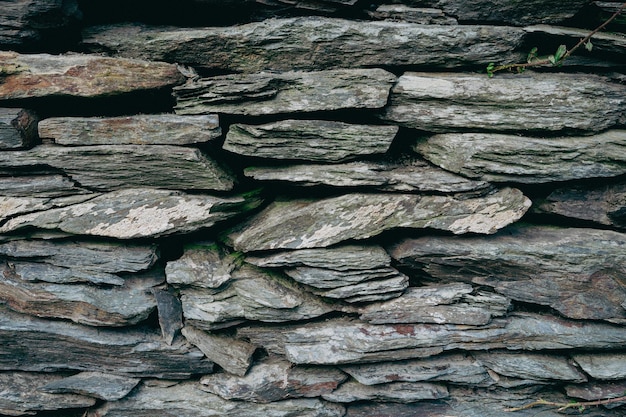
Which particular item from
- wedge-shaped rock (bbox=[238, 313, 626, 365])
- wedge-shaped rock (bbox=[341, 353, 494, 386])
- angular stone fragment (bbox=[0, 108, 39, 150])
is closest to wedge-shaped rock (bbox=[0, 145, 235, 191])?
angular stone fragment (bbox=[0, 108, 39, 150])

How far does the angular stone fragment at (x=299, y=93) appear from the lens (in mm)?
6344

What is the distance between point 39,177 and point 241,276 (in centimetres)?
342

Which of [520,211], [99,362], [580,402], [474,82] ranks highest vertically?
[474,82]

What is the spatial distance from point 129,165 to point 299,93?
2724 mm

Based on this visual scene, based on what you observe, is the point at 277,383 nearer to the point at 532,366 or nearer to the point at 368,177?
the point at 368,177

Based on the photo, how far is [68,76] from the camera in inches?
250

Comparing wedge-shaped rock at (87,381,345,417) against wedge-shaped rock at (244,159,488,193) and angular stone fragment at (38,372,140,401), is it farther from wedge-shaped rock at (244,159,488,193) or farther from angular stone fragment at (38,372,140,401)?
wedge-shaped rock at (244,159,488,193)

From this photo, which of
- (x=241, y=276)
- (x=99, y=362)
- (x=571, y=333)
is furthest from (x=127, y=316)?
(x=571, y=333)

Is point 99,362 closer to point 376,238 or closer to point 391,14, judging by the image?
point 376,238

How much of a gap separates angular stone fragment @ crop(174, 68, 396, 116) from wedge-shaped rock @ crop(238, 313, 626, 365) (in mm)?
3471

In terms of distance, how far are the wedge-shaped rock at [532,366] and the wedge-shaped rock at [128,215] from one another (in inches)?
198

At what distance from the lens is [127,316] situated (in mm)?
6992

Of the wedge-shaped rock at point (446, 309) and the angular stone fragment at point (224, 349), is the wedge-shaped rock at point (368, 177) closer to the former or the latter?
the wedge-shaped rock at point (446, 309)

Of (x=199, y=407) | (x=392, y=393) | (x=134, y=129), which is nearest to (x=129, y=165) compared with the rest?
(x=134, y=129)
